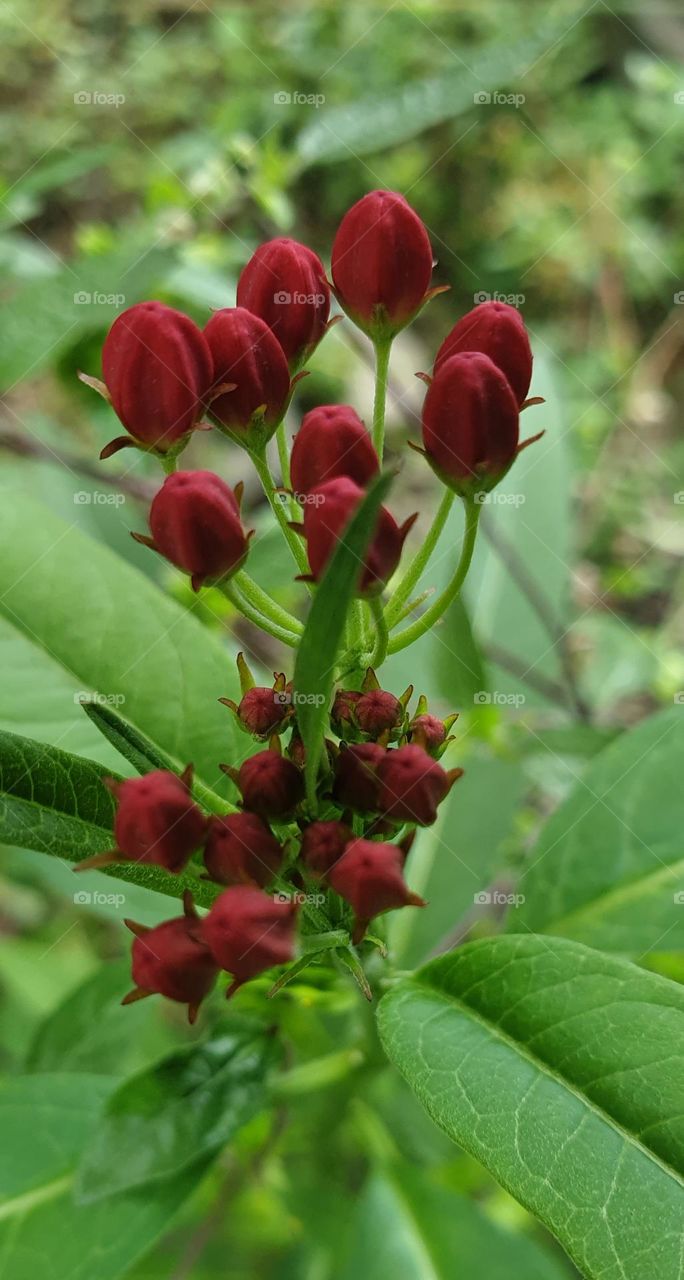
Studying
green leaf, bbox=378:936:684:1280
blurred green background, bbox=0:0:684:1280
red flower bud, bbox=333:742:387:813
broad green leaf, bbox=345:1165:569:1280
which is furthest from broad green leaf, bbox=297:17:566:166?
broad green leaf, bbox=345:1165:569:1280

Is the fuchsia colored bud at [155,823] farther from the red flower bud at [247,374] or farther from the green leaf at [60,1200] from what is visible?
the green leaf at [60,1200]

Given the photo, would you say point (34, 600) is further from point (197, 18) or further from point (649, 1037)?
point (197, 18)

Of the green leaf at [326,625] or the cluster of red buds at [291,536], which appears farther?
the cluster of red buds at [291,536]

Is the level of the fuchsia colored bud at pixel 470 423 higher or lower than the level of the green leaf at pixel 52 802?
higher

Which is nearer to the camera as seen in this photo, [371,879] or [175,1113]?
[371,879]

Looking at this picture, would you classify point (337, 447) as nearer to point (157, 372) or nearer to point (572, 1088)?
point (157, 372)

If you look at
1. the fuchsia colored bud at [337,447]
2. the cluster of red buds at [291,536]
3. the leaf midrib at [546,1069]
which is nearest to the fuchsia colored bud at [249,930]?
the cluster of red buds at [291,536]

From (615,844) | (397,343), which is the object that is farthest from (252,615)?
(397,343)
